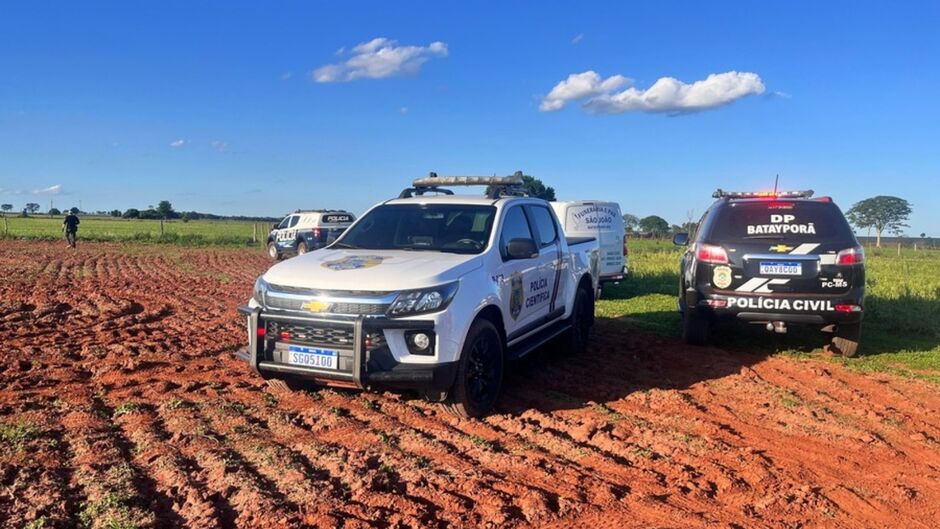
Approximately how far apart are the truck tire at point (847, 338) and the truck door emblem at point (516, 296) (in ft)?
14.1

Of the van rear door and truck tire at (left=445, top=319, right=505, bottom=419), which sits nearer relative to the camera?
truck tire at (left=445, top=319, right=505, bottom=419)

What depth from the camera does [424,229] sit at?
6410mm

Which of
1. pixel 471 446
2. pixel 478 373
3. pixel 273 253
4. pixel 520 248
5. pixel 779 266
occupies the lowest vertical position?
pixel 471 446

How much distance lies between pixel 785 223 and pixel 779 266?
0.51 metres

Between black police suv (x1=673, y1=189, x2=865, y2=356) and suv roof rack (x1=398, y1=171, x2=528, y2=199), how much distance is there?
227cm

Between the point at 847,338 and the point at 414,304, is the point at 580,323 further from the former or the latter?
the point at 414,304

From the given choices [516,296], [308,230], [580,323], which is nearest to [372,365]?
[516,296]

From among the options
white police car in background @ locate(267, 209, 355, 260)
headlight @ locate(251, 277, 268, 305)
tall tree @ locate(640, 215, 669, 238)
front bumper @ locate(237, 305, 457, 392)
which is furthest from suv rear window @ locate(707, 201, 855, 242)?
tall tree @ locate(640, 215, 669, 238)

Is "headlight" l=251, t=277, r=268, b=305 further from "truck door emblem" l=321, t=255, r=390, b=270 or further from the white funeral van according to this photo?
the white funeral van

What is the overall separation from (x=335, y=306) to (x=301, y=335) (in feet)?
1.16

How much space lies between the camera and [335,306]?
16.6ft

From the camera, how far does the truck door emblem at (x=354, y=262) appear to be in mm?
5391

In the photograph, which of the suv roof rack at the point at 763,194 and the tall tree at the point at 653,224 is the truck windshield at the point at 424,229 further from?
the tall tree at the point at 653,224

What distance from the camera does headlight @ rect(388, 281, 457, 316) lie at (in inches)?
196
